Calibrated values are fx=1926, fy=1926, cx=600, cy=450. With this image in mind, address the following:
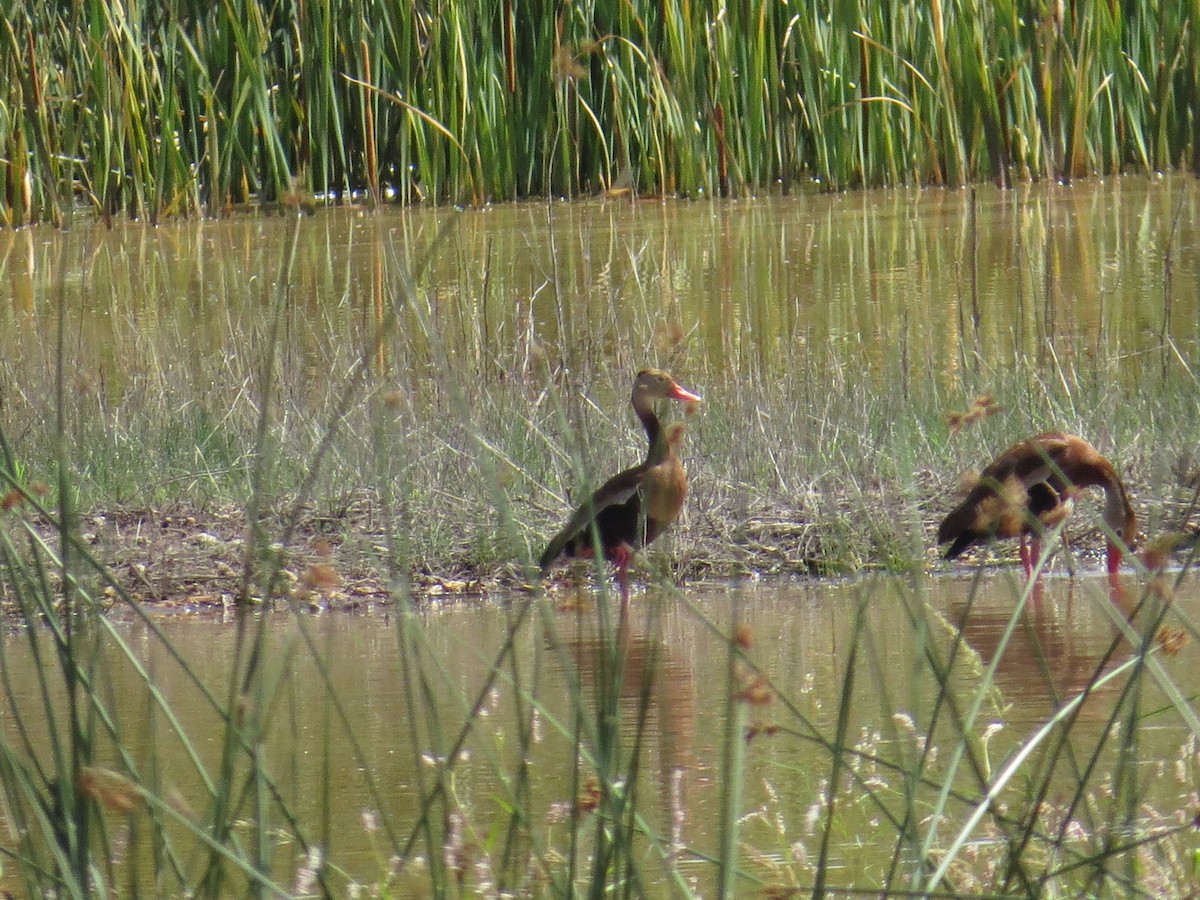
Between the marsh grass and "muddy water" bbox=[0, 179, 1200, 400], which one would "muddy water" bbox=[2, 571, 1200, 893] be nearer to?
the marsh grass

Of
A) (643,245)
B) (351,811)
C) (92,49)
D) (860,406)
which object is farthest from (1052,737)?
Answer: (92,49)

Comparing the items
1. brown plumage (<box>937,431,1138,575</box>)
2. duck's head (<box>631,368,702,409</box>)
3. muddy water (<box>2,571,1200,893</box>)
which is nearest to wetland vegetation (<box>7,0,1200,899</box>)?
muddy water (<box>2,571,1200,893</box>)

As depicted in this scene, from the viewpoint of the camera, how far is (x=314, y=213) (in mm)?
10641

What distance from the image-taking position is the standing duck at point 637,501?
185 inches

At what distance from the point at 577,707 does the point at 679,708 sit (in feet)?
6.57

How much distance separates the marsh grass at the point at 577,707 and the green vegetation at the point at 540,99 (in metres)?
2.88

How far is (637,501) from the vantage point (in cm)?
554

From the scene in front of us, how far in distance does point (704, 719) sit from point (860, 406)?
253cm

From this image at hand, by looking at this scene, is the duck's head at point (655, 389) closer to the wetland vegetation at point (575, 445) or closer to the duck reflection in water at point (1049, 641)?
the wetland vegetation at point (575, 445)

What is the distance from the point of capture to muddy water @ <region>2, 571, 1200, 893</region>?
9.30 ft

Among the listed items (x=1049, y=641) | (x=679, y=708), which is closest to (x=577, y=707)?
(x=679, y=708)

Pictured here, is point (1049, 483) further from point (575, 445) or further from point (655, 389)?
point (575, 445)

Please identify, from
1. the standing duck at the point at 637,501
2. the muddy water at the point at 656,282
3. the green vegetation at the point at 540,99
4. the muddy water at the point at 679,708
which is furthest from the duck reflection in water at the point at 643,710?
the green vegetation at the point at 540,99

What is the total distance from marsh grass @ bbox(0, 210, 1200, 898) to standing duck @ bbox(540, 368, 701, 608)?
152 millimetres
